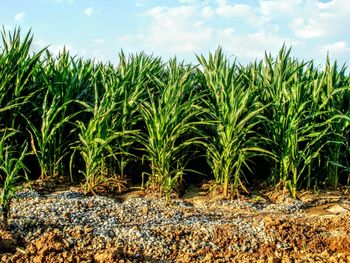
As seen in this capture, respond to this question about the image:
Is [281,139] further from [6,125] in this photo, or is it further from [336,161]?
[6,125]

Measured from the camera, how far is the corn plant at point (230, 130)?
210 inches

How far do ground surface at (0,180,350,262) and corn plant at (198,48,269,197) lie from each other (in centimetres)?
30

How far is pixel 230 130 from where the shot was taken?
533cm

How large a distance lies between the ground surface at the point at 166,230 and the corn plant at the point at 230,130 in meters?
0.30

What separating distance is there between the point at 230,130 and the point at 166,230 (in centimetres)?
134

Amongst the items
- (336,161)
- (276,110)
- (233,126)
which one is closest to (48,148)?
(233,126)

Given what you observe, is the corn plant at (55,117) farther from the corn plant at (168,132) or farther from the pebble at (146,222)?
the corn plant at (168,132)

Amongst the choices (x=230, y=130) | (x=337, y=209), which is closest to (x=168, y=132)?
(x=230, y=130)

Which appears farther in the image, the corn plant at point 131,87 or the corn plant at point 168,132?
the corn plant at point 131,87

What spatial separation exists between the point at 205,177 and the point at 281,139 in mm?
964

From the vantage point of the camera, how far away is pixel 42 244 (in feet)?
12.7

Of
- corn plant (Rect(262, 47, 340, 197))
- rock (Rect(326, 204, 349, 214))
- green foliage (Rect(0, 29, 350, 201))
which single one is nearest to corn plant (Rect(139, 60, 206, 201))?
green foliage (Rect(0, 29, 350, 201))

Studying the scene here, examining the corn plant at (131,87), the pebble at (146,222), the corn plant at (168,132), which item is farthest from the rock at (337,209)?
the corn plant at (131,87)

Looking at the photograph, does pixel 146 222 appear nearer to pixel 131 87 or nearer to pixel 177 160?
pixel 177 160
